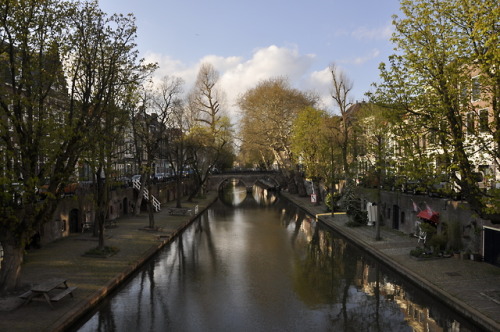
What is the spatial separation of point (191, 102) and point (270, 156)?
2478 centimetres

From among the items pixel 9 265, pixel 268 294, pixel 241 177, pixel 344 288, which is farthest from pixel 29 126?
pixel 241 177

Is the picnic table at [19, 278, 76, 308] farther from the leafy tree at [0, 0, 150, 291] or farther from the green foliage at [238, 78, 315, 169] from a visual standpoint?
the green foliage at [238, 78, 315, 169]

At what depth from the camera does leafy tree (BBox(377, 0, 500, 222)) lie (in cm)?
1371

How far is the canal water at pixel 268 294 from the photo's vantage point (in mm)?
13398

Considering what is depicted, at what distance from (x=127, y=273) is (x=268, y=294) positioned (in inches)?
272

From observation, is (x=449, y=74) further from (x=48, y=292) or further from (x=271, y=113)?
(x=271, y=113)

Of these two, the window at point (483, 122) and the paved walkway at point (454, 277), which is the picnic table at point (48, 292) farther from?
the window at point (483, 122)

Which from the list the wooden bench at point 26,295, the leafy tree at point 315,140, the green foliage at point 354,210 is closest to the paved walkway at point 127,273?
the wooden bench at point 26,295

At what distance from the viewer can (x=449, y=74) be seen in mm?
14930

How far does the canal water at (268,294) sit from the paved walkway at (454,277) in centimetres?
44

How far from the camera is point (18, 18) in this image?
1367 cm

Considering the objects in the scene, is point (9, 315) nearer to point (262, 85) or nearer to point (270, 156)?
point (262, 85)

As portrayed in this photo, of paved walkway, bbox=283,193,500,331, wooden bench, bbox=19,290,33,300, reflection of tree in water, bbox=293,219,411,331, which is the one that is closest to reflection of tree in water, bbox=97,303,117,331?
wooden bench, bbox=19,290,33,300

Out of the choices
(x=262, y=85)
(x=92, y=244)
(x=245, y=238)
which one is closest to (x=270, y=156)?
(x=262, y=85)
